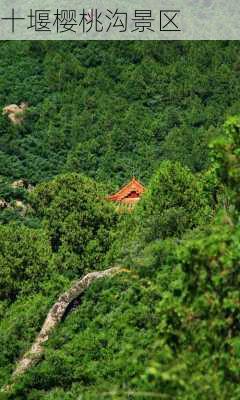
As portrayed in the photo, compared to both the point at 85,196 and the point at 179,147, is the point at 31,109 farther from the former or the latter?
the point at 85,196

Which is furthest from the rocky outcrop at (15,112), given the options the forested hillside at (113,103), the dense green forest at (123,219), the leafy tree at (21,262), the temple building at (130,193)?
the leafy tree at (21,262)

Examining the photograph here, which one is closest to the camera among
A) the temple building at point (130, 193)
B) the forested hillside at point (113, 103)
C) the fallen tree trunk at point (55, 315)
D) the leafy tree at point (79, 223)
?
the fallen tree trunk at point (55, 315)

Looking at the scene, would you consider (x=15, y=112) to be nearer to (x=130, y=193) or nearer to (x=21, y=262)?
(x=130, y=193)

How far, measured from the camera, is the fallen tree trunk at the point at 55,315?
34.8m

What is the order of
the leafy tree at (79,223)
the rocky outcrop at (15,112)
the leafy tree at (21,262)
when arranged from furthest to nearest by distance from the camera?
the rocky outcrop at (15,112), the leafy tree at (79,223), the leafy tree at (21,262)

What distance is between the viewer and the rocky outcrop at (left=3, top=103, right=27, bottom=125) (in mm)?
107188

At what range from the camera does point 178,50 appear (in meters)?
119

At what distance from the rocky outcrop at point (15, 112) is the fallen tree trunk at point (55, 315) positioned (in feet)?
228

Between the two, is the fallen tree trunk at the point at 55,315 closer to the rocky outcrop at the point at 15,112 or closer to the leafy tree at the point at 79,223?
the leafy tree at the point at 79,223

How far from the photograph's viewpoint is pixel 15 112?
10888 centimetres

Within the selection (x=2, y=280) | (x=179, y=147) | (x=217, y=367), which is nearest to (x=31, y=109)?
(x=179, y=147)

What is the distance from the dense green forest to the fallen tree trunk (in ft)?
0.76

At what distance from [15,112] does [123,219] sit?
46112 millimetres

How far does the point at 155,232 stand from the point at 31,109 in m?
72.2
